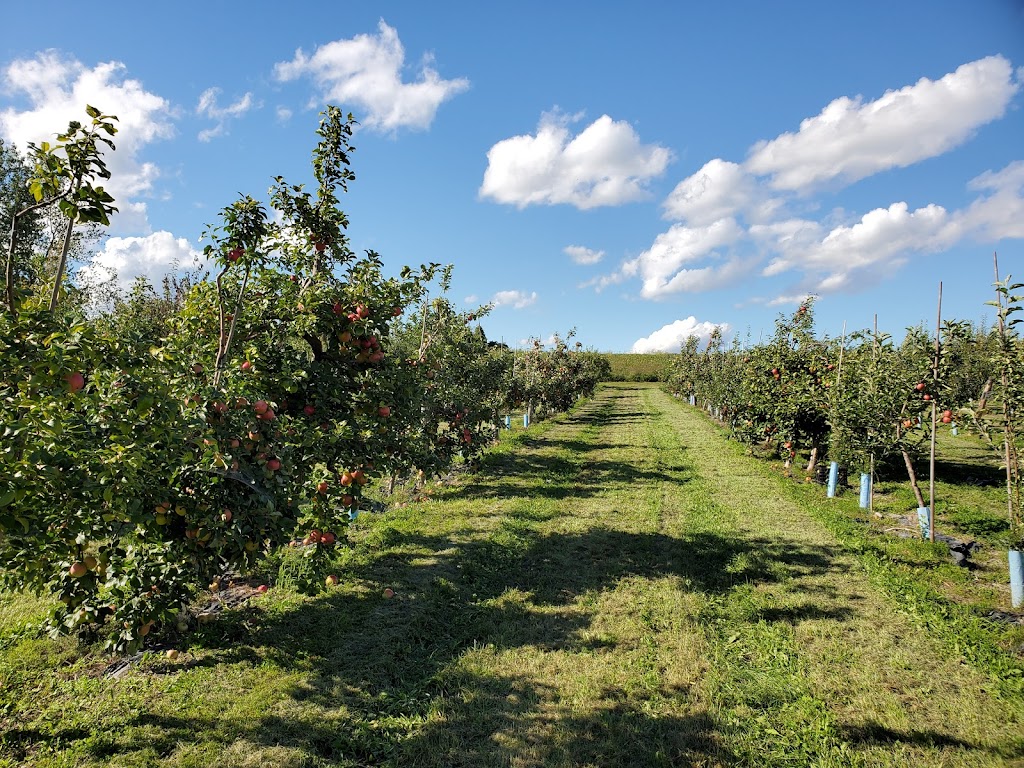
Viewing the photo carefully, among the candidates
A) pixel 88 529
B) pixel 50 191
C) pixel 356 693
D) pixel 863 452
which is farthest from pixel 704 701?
pixel 863 452

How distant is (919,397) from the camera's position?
9.60 meters

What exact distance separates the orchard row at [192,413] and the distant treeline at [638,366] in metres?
63.2

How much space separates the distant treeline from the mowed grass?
61163 mm

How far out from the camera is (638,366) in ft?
258

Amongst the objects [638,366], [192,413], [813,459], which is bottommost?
[813,459]

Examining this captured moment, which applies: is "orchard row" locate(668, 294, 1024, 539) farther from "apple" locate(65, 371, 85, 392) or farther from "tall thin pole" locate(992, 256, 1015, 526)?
"apple" locate(65, 371, 85, 392)

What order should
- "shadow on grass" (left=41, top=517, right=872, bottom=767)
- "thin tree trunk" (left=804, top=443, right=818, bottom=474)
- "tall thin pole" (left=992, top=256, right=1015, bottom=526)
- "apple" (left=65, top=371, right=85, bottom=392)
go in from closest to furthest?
"apple" (left=65, top=371, right=85, bottom=392), "shadow on grass" (left=41, top=517, right=872, bottom=767), "tall thin pole" (left=992, top=256, right=1015, bottom=526), "thin tree trunk" (left=804, top=443, right=818, bottom=474)

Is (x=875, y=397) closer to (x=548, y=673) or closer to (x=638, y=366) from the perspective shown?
(x=548, y=673)

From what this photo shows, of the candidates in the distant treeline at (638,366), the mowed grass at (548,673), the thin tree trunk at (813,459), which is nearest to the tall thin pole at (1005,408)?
the mowed grass at (548,673)

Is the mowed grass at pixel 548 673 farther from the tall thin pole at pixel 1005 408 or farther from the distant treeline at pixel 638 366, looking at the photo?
the distant treeline at pixel 638 366

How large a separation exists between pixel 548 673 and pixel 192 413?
3756 mm

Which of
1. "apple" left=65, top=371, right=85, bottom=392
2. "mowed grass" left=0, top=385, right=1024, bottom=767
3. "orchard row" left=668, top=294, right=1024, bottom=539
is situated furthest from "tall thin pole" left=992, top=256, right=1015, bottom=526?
"apple" left=65, top=371, right=85, bottom=392

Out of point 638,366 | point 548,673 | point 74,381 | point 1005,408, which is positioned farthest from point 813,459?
point 638,366

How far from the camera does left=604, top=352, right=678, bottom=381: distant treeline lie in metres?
73.9
